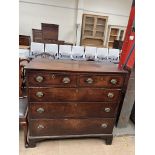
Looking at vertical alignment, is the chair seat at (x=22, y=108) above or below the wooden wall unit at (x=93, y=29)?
below

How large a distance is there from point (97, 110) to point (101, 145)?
1.58 feet

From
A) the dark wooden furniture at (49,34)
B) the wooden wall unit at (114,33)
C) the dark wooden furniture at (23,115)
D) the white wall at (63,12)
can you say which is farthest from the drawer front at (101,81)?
the wooden wall unit at (114,33)

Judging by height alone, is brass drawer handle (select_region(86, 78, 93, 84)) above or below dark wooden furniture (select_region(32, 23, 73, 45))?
below

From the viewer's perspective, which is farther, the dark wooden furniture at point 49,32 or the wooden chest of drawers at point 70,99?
the dark wooden furniture at point 49,32

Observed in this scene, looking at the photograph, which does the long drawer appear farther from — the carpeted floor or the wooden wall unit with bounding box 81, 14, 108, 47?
the wooden wall unit with bounding box 81, 14, 108, 47

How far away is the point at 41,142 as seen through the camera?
183 cm

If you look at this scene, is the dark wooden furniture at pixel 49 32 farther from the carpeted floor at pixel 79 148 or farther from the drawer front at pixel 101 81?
the drawer front at pixel 101 81

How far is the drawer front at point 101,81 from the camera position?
1572 millimetres

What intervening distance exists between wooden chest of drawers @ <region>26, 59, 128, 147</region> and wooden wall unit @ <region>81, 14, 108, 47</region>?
245 inches

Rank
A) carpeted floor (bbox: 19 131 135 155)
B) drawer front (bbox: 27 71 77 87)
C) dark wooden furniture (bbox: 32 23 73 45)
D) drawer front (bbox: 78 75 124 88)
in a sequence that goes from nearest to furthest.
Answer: drawer front (bbox: 27 71 77 87) → drawer front (bbox: 78 75 124 88) → carpeted floor (bbox: 19 131 135 155) → dark wooden furniture (bbox: 32 23 73 45)

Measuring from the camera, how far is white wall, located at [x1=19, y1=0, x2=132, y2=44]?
23.2 feet

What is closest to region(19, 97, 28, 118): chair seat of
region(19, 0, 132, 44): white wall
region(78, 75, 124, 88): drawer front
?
region(78, 75, 124, 88): drawer front
